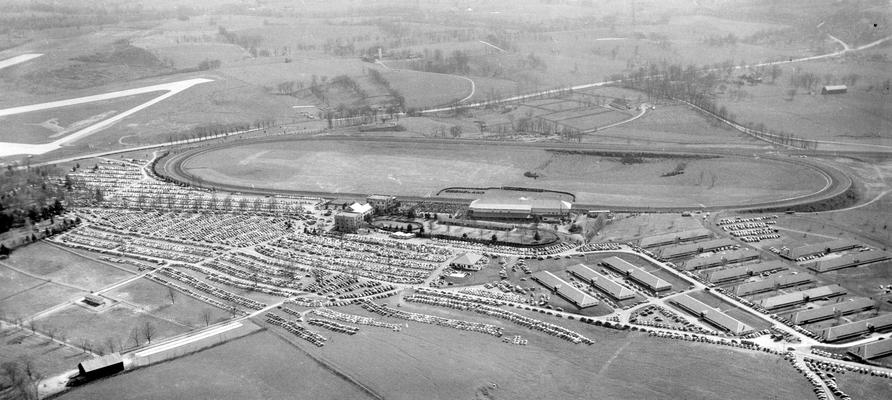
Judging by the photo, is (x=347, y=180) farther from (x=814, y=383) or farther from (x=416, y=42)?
(x=416, y=42)

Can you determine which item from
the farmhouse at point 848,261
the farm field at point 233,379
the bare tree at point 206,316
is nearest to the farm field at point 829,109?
the farmhouse at point 848,261

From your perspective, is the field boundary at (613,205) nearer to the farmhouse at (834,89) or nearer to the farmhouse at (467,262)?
the farmhouse at (467,262)

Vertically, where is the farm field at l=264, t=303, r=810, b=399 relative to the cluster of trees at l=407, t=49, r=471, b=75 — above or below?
below

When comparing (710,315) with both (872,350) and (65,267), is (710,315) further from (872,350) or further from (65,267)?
(65,267)

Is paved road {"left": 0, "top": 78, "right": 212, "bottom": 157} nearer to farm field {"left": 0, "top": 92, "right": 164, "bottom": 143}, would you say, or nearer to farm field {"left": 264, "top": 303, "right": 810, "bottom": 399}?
farm field {"left": 0, "top": 92, "right": 164, "bottom": 143}

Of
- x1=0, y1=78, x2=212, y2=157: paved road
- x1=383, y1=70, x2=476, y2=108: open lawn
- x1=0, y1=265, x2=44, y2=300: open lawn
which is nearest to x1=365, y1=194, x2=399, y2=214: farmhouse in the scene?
x1=0, y1=265, x2=44, y2=300: open lawn

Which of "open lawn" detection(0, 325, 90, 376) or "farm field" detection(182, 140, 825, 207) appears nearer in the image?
"open lawn" detection(0, 325, 90, 376)

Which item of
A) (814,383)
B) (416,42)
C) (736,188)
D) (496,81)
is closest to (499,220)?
(736,188)

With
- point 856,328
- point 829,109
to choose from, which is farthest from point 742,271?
point 829,109

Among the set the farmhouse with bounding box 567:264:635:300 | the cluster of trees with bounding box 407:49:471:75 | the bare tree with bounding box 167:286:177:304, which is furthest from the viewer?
the cluster of trees with bounding box 407:49:471:75
